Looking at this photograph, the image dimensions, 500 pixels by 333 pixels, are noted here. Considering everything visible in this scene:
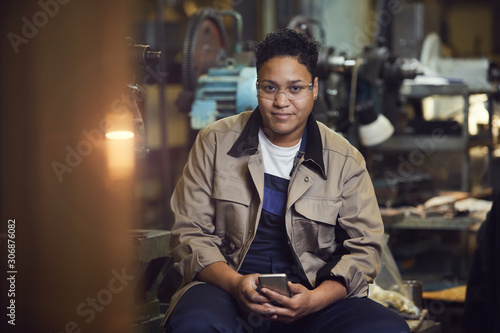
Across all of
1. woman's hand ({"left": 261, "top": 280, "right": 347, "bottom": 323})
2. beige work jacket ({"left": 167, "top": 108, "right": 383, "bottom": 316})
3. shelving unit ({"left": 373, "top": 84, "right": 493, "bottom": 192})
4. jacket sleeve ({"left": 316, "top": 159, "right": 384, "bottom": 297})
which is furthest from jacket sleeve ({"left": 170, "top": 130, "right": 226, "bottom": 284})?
shelving unit ({"left": 373, "top": 84, "right": 493, "bottom": 192})

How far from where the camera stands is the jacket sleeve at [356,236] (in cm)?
228

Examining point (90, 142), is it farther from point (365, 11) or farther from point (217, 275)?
point (365, 11)

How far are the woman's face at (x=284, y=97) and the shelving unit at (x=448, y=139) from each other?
339 cm

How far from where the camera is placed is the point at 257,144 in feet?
7.91

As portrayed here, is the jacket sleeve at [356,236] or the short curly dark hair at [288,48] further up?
the short curly dark hair at [288,48]

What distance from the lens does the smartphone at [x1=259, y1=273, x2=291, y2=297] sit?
82.7 inches

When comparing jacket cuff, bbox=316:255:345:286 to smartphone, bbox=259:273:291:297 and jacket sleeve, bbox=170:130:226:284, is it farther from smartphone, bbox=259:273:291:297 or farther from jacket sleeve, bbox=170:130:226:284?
jacket sleeve, bbox=170:130:226:284

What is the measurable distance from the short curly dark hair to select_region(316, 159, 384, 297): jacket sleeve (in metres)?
0.39

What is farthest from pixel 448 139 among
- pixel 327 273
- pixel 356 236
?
pixel 327 273

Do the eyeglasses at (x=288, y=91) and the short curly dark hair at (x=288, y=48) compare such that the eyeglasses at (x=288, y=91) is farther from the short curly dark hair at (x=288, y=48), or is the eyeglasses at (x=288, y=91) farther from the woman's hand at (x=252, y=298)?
the woman's hand at (x=252, y=298)

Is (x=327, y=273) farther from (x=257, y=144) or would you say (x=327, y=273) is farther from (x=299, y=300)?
(x=257, y=144)

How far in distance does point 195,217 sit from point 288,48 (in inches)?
25.8

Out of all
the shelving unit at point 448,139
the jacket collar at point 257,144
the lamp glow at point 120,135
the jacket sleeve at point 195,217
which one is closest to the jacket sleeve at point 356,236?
the jacket collar at point 257,144

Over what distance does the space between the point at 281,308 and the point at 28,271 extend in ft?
2.52
